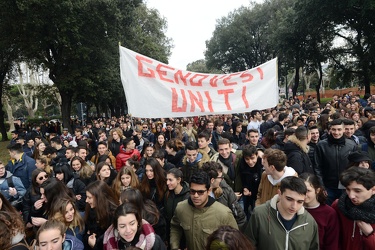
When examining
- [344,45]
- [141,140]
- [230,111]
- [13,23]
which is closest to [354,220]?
[230,111]

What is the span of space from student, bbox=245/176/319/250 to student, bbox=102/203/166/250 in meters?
0.97

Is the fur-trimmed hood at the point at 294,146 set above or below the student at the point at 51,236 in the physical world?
above

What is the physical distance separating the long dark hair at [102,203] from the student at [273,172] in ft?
6.53

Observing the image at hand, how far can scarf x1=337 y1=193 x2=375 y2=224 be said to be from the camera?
2548 millimetres

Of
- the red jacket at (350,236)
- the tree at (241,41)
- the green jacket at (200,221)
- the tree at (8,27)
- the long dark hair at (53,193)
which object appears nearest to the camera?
the red jacket at (350,236)

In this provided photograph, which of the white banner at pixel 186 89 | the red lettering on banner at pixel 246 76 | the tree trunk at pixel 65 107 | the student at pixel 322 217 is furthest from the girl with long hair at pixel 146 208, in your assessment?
the tree trunk at pixel 65 107

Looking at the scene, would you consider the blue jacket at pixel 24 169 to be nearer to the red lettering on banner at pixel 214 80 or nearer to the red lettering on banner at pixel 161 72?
the red lettering on banner at pixel 161 72

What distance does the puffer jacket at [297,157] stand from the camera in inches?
172

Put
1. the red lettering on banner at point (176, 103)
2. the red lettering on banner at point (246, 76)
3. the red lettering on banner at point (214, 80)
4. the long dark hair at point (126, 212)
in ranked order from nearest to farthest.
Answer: the long dark hair at point (126, 212)
the red lettering on banner at point (176, 103)
the red lettering on banner at point (214, 80)
the red lettering on banner at point (246, 76)

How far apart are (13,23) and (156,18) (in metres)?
24.5

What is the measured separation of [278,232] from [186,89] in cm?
483

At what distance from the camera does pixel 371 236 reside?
8.32 ft

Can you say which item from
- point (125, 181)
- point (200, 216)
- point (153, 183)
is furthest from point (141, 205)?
point (125, 181)

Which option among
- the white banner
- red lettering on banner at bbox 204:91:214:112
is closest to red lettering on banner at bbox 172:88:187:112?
the white banner
